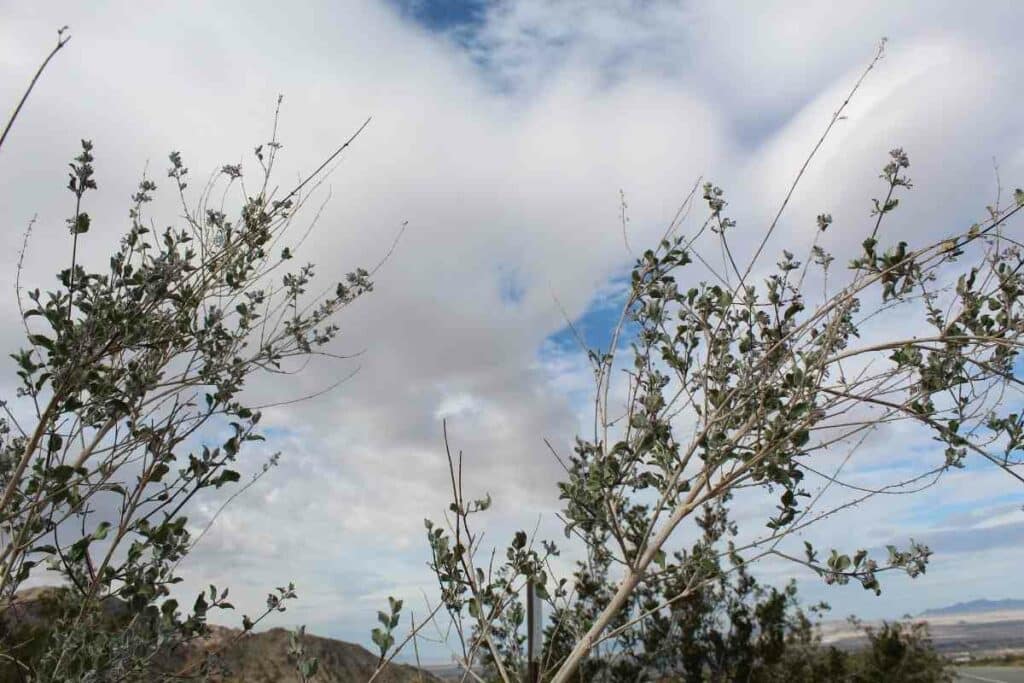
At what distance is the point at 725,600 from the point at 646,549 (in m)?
8.82

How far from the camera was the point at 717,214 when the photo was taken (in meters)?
3.64

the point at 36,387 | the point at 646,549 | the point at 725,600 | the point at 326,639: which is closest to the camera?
the point at 646,549

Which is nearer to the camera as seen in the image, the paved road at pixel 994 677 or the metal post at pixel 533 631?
the metal post at pixel 533 631

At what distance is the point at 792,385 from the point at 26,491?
A: 309 centimetres

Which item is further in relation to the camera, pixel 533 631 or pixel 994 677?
pixel 994 677

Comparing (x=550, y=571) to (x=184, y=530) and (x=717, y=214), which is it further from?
(x=717, y=214)

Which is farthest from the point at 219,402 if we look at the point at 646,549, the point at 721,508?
the point at 721,508

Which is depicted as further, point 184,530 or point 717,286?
point 717,286

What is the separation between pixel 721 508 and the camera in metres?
9.16

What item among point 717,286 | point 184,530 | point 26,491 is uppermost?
point 717,286

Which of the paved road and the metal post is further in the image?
the paved road

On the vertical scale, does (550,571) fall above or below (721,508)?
below

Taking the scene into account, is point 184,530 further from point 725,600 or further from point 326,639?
point 326,639

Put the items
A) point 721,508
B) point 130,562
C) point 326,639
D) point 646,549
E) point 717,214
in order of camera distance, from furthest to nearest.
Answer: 1. point 326,639
2. point 721,508
3. point 717,214
4. point 130,562
5. point 646,549
